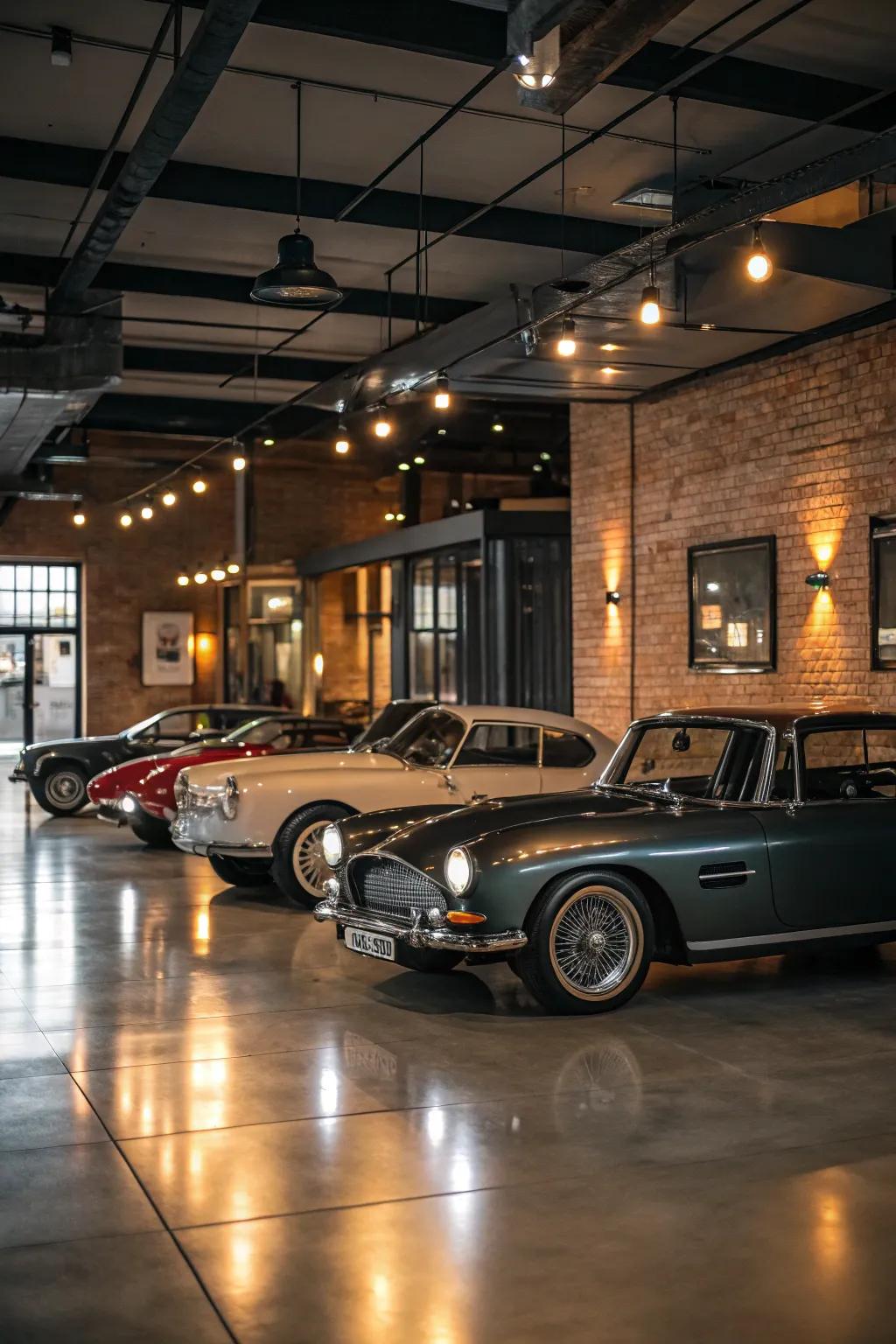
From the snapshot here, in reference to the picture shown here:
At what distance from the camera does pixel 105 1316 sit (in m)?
3.44

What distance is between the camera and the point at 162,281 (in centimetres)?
1266

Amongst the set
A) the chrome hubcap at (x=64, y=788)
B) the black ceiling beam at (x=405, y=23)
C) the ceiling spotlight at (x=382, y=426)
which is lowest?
the chrome hubcap at (x=64, y=788)

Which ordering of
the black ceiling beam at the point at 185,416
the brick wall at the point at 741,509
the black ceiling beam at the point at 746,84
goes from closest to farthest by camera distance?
1. the black ceiling beam at the point at 746,84
2. the brick wall at the point at 741,509
3. the black ceiling beam at the point at 185,416

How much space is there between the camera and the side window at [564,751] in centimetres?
1053

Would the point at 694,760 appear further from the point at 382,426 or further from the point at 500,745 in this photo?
the point at 382,426

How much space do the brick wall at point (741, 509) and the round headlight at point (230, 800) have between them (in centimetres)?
487

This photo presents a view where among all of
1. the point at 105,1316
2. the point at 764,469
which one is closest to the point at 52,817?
the point at 764,469

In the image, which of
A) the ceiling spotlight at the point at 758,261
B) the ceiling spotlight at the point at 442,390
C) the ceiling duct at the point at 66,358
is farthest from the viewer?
the ceiling duct at the point at 66,358

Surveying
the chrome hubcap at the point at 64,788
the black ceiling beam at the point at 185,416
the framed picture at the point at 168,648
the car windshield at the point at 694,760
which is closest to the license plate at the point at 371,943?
Result: the car windshield at the point at 694,760

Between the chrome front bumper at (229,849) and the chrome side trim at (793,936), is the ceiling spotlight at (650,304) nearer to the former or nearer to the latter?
the chrome side trim at (793,936)

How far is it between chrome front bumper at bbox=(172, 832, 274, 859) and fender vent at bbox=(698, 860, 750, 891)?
402 cm

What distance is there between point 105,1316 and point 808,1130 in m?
2.45

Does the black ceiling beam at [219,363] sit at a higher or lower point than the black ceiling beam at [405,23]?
higher

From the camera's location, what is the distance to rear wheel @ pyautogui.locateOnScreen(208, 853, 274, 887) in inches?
437
